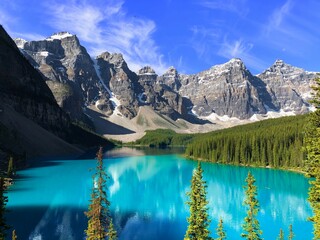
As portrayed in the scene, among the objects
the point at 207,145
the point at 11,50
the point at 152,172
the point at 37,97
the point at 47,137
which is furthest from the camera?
the point at 37,97

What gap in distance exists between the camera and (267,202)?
61.3 m

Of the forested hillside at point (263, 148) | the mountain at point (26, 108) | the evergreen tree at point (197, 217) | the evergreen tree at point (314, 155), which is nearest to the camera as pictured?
the evergreen tree at point (197, 217)

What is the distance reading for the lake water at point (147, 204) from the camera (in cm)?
4250

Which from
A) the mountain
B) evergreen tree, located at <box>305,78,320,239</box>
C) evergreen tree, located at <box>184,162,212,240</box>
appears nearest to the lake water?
evergreen tree, located at <box>184,162,212,240</box>

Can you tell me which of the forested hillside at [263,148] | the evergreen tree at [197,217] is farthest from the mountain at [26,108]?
the evergreen tree at [197,217]

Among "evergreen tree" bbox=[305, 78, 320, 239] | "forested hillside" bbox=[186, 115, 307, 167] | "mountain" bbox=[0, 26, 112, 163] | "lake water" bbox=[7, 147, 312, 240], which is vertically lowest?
"lake water" bbox=[7, 147, 312, 240]

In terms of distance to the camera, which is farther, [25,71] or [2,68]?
[25,71]

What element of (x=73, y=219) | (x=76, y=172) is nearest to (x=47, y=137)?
(x=76, y=172)

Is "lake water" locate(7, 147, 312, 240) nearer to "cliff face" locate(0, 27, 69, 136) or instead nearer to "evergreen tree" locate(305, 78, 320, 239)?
"evergreen tree" locate(305, 78, 320, 239)

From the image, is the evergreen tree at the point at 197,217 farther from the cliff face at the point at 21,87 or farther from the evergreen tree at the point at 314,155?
the cliff face at the point at 21,87

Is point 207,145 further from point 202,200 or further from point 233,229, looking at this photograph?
point 202,200

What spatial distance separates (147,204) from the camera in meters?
59.0

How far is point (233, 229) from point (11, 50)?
16292cm

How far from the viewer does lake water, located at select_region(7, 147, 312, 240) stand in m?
42.5
